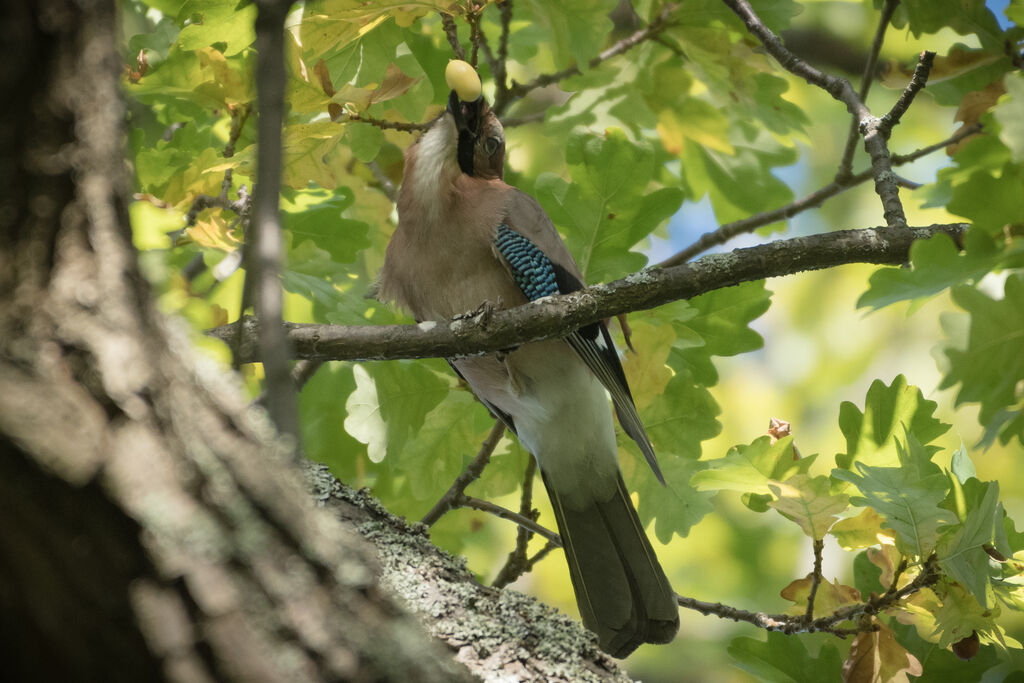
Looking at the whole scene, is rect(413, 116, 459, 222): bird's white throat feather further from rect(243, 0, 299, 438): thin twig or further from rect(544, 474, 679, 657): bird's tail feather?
rect(243, 0, 299, 438): thin twig

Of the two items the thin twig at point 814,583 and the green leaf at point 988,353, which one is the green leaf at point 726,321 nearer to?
the thin twig at point 814,583

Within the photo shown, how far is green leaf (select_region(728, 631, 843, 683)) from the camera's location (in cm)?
253

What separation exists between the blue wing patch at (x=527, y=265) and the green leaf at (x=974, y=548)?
163 cm

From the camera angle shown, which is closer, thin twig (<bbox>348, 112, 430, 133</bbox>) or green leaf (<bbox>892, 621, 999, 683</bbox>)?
green leaf (<bbox>892, 621, 999, 683</bbox>)

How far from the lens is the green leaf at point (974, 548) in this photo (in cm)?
221

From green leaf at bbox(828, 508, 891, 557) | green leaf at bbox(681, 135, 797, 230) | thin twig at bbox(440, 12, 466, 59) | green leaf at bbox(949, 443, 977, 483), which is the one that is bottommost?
green leaf at bbox(828, 508, 891, 557)

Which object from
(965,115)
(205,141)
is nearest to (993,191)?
(965,115)

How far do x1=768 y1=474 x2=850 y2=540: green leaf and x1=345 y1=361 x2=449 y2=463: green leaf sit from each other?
1.31 meters

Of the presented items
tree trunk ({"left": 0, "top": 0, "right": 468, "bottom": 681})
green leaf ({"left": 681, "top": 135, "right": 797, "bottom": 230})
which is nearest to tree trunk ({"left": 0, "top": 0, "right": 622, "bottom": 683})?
tree trunk ({"left": 0, "top": 0, "right": 468, "bottom": 681})

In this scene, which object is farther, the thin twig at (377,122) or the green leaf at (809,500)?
the thin twig at (377,122)

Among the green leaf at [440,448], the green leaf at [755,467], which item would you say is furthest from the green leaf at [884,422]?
the green leaf at [440,448]

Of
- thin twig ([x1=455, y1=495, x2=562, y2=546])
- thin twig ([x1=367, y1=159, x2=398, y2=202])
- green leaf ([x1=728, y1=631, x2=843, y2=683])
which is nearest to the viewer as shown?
green leaf ([x1=728, y1=631, x2=843, y2=683])

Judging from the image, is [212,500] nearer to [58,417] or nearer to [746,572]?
[58,417]

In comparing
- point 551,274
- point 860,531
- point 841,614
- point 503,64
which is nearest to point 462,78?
point 503,64
